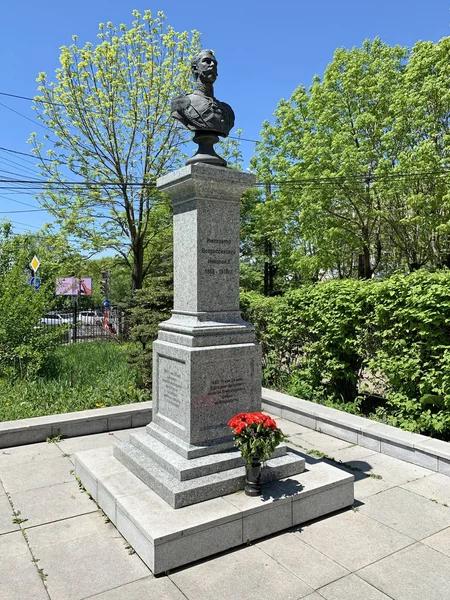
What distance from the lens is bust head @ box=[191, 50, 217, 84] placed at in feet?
15.8

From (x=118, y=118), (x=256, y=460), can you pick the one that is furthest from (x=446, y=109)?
(x=256, y=460)

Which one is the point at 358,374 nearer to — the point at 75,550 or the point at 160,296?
the point at 160,296

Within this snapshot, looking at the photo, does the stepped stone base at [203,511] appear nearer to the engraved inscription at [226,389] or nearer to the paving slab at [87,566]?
the paving slab at [87,566]

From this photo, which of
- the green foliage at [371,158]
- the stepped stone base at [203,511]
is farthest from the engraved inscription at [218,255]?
the green foliage at [371,158]

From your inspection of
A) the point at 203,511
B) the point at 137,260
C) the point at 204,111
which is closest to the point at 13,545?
the point at 203,511

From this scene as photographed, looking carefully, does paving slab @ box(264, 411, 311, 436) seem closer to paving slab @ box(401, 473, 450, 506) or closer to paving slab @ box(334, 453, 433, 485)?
paving slab @ box(334, 453, 433, 485)

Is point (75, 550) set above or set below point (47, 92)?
below

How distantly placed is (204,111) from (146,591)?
4.40 meters

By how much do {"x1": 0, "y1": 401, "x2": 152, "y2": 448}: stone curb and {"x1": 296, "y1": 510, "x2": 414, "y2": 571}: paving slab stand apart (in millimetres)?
3736

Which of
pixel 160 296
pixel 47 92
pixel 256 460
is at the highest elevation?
pixel 47 92

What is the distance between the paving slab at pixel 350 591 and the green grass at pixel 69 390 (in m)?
5.17

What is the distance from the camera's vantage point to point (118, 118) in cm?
1822

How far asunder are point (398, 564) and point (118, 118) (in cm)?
1849

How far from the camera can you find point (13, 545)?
3756mm
